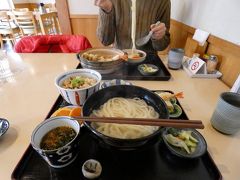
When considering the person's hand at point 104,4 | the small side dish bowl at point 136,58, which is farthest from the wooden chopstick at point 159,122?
the person's hand at point 104,4

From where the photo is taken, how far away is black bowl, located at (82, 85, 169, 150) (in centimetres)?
51

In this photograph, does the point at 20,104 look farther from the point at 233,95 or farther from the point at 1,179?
the point at 233,95

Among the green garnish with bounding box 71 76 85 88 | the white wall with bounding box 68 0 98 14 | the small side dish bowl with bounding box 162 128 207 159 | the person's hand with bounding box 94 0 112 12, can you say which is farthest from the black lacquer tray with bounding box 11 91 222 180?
the white wall with bounding box 68 0 98 14

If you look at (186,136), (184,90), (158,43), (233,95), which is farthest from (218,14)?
(186,136)

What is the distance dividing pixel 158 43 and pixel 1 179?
1389 millimetres

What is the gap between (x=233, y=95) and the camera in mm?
701

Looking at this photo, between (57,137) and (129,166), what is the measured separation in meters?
→ 0.26

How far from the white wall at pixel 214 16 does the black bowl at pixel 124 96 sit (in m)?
0.71

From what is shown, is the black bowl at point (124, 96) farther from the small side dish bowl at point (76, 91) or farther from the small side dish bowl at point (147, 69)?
the small side dish bowl at point (147, 69)

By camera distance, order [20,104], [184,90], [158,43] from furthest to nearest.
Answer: [158,43] < [184,90] < [20,104]

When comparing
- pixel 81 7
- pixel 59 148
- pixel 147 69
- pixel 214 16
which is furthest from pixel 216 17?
pixel 81 7

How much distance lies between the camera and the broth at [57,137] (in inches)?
21.4

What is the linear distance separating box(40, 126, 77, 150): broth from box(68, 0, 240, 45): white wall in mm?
1074

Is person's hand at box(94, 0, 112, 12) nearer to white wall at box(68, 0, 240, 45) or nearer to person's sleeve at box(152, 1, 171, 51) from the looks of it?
person's sleeve at box(152, 1, 171, 51)
